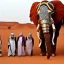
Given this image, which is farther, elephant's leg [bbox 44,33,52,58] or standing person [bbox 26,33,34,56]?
standing person [bbox 26,33,34,56]

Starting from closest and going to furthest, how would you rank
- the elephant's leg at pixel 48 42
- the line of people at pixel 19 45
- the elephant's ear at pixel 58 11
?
the elephant's leg at pixel 48 42
the elephant's ear at pixel 58 11
the line of people at pixel 19 45

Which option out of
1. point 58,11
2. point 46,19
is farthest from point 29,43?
point 46,19

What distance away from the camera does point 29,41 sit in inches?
569

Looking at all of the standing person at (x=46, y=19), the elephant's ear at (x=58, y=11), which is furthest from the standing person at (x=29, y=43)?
the standing person at (x=46, y=19)

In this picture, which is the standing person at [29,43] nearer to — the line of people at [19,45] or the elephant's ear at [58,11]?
the line of people at [19,45]

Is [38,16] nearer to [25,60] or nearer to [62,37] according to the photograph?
[25,60]

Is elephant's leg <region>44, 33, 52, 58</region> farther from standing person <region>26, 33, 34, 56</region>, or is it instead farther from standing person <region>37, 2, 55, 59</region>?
standing person <region>26, 33, 34, 56</region>

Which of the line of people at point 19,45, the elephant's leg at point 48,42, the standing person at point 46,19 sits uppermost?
the standing person at point 46,19

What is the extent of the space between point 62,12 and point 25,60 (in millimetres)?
1931

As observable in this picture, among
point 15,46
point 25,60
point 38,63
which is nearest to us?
point 38,63

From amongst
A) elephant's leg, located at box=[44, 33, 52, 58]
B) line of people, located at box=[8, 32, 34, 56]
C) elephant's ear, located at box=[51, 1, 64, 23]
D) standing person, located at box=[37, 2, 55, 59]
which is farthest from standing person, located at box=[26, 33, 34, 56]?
elephant's leg, located at box=[44, 33, 52, 58]

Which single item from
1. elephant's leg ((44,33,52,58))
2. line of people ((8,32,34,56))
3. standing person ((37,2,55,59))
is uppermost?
standing person ((37,2,55,59))

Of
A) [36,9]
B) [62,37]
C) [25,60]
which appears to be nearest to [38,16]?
[36,9]

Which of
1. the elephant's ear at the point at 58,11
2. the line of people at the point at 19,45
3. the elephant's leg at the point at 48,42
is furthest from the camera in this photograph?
the line of people at the point at 19,45
